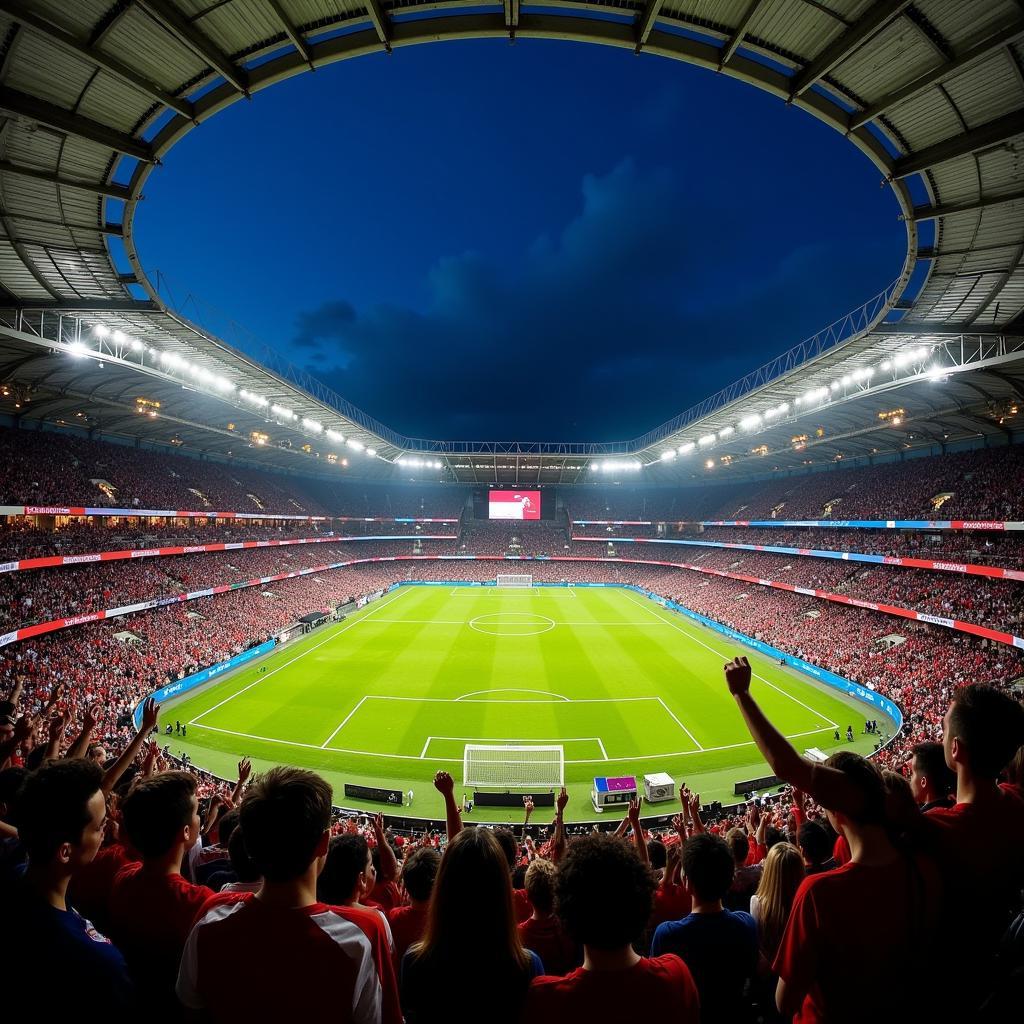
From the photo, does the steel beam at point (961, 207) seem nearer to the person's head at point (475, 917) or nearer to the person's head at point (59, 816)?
the person's head at point (475, 917)

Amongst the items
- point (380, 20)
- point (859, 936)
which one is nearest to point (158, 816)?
point (859, 936)

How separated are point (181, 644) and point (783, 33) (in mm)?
34689

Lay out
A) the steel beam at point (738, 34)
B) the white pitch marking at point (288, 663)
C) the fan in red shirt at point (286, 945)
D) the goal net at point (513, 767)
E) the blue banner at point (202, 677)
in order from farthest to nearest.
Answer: the white pitch marking at point (288, 663) < the blue banner at point (202, 677) < the goal net at point (513, 767) < the steel beam at point (738, 34) < the fan in red shirt at point (286, 945)

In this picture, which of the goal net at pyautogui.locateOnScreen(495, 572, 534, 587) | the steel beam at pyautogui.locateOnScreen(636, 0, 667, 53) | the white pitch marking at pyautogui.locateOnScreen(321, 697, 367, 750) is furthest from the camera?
the goal net at pyautogui.locateOnScreen(495, 572, 534, 587)

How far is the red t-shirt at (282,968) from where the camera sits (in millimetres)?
1987

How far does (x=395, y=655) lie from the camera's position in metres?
34.6

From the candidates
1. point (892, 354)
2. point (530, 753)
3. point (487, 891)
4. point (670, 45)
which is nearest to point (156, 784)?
point (487, 891)

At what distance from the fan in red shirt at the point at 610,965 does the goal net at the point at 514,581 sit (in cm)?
6328

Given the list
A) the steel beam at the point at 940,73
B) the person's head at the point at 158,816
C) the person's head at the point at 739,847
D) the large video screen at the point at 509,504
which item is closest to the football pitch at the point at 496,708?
the person's head at the point at 739,847

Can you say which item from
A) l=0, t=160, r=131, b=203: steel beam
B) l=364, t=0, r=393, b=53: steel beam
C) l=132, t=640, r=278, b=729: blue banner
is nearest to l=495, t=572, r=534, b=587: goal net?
l=132, t=640, r=278, b=729: blue banner

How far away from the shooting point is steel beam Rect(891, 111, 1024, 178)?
10.4 meters

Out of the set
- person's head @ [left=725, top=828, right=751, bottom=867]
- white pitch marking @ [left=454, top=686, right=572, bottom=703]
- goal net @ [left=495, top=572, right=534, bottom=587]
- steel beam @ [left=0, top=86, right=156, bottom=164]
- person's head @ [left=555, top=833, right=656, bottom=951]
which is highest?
steel beam @ [left=0, top=86, right=156, bottom=164]

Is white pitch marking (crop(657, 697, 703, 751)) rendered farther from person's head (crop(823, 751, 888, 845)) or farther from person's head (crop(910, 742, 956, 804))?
person's head (crop(823, 751, 888, 845))

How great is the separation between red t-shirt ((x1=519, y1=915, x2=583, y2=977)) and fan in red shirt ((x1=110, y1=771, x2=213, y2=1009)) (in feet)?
6.71
